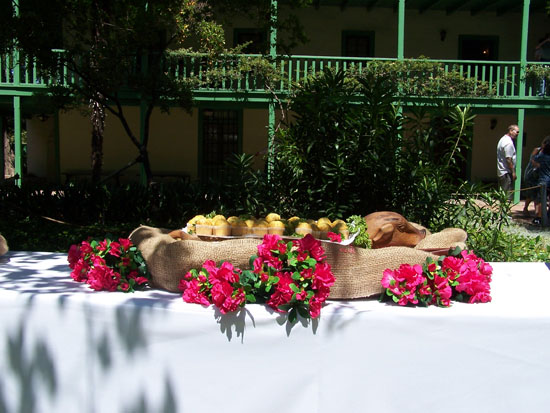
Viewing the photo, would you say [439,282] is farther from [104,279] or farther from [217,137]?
[217,137]

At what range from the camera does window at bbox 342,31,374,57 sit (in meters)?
17.2

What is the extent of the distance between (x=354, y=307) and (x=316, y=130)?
2964 mm

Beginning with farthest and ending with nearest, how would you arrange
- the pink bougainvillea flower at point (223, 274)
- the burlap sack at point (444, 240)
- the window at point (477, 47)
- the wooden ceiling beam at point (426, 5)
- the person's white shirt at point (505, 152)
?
the window at point (477, 47) < the wooden ceiling beam at point (426, 5) < the person's white shirt at point (505, 152) < the burlap sack at point (444, 240) < the pink bougainvillea flower at point (223, 274)

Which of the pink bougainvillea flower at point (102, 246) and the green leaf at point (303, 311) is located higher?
the pink bougainvillea flower at point (102, 246)

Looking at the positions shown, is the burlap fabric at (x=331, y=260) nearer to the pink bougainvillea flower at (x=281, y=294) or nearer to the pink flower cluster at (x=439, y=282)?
the pink flower cluster at (x=439, y=282)

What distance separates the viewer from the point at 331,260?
2.52 meters

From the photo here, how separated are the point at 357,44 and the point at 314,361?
1626 centimetres

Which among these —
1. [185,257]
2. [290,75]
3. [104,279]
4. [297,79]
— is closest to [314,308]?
[185,257]

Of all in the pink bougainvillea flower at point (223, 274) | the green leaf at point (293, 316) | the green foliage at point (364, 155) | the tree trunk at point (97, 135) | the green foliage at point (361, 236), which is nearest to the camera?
the green leaf at point (293, 316)

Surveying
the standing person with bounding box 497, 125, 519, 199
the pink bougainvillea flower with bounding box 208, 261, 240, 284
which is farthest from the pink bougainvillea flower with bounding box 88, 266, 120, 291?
the standing person with bounding box 497, 125, 519, 199

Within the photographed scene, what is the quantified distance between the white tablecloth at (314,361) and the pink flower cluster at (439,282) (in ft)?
0.21

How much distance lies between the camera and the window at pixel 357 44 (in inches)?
678

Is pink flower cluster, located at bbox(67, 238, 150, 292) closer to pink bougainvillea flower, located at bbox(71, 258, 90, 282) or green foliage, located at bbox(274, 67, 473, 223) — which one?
pink bougainvillea flower, located at bbox(71, 258, 90, 282)

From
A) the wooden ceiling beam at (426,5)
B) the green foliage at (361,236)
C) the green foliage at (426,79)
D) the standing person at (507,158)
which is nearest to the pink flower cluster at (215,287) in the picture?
the green foliage at (361,236)
